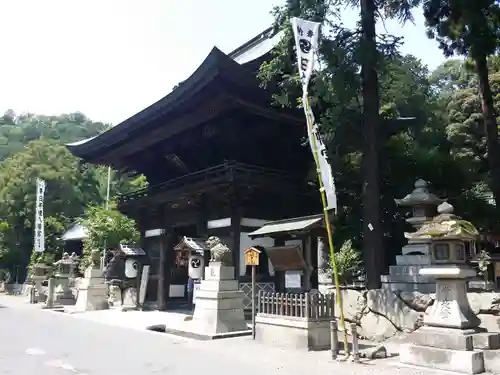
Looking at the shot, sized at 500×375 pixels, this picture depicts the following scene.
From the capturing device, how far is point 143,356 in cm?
947

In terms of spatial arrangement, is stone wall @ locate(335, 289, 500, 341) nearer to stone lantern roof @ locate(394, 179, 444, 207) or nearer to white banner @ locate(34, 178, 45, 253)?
stone lantern roof @ locate(394, 179, 444, 207)

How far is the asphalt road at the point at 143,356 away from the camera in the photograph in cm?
811

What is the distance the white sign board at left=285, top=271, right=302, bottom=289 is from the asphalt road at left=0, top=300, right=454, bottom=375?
1.74 m

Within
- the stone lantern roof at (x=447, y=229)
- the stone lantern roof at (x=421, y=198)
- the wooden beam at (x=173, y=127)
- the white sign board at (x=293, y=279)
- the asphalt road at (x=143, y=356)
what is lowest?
the asphalt road at (x=143, y=356)

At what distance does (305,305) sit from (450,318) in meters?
3.14

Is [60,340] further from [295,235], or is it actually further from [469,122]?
[469,122]

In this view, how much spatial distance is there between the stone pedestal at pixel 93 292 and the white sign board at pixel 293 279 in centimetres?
1087

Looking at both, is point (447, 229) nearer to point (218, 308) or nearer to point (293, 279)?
point (293, 279)

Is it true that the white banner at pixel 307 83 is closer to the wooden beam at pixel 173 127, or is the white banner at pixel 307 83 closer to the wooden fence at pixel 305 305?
the wooden fence at pixel 305 305

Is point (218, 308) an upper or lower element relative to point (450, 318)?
lower

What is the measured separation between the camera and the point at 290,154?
19.1 metres

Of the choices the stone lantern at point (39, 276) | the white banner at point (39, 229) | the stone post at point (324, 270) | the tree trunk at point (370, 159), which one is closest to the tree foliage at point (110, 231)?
the stone lantern at point (39, 276)

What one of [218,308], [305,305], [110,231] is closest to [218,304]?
[218,308]

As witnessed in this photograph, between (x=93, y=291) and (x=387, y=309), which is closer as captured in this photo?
(x=387, y=309)
